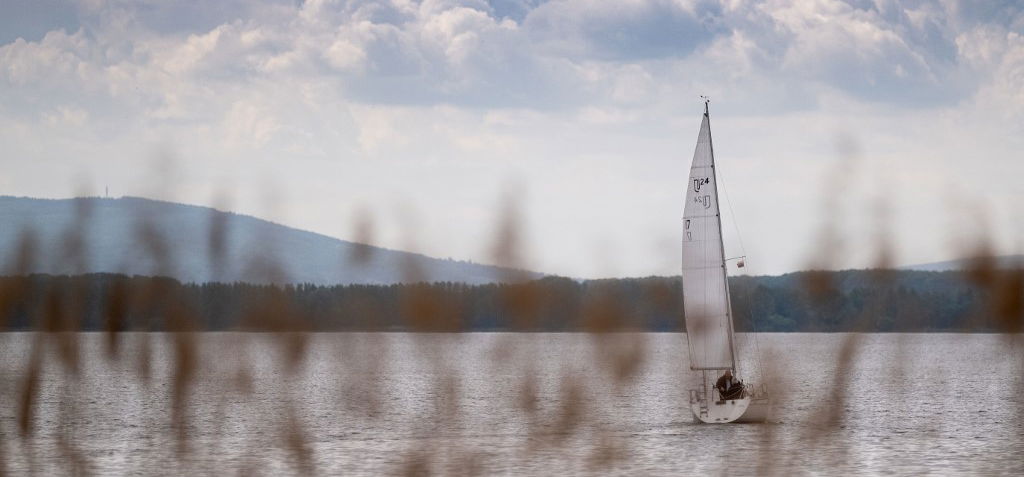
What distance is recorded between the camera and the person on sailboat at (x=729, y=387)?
4731 cm

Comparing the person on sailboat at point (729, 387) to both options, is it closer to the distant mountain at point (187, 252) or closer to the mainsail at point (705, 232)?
the mainsail at point (705, 232)

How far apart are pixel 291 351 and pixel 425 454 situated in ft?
6.83

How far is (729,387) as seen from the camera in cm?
4788

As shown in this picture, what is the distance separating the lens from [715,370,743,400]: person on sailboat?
4731 cm

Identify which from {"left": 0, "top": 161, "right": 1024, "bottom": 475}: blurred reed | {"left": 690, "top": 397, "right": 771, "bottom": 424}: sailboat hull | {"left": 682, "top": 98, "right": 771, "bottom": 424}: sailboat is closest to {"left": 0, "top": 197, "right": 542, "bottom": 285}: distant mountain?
{"left": 0, "top": 161, "right": 1024, "bottom": 475}: blurred reed

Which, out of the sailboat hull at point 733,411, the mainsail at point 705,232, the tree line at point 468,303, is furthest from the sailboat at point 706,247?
the tree line at point 468,303

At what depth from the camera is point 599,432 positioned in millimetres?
7988

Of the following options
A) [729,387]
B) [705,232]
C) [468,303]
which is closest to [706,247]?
[705,232]

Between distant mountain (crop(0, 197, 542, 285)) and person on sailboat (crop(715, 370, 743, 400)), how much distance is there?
136ft

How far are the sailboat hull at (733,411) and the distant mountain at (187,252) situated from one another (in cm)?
4048

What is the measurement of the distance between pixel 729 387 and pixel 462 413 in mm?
38211

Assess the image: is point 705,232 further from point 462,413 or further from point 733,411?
point 462,413

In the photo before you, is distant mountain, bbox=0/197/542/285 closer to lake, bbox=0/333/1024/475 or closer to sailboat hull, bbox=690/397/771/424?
lake, bbox=0/333/1024/475

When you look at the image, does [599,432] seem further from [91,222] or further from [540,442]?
[91,222]
